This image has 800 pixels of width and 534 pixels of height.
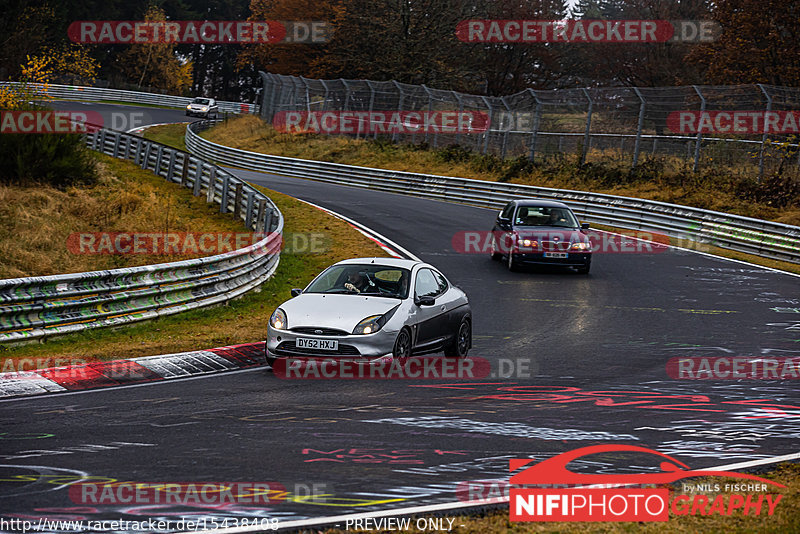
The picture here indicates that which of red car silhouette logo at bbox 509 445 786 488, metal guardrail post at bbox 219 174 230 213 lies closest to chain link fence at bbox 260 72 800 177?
metal guardrail post at bbox 219 174 230 213

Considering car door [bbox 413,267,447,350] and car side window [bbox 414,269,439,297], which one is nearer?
car door [bbox 413,267,447,350]

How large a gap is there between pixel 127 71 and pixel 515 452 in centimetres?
9765

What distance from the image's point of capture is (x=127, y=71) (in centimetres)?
9794

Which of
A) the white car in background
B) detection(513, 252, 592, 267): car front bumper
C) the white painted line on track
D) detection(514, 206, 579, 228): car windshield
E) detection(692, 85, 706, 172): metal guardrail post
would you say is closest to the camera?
the white painted line on track

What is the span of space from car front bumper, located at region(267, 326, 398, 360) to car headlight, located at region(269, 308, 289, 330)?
0.07 metres

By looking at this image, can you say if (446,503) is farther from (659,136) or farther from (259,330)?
(659,136)

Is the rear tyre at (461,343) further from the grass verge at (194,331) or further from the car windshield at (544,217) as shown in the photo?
the car windshield at (544,217)

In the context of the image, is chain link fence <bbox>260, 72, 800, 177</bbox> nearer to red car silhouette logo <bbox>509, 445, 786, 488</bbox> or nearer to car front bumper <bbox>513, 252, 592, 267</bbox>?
car front bumper <bbox>513, 252, 592, 267</bbox>

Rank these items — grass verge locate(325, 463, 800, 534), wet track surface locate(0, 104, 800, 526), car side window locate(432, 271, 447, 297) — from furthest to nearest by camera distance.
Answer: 1. car side window locate(432, 271, 447, 297)
2. wet track surface locate(0, 104, 800, 526)
3. grass verge locate(325, 463, 800, 534)

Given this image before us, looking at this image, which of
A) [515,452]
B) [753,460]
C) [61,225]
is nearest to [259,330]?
[515,452]

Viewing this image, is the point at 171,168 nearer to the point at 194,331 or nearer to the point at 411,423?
the point at 194,331

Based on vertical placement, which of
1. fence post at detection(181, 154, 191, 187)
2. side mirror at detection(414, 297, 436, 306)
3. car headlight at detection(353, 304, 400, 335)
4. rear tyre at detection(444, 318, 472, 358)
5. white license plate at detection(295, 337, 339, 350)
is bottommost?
rear tyre at detection(444, 318, 472, 358)

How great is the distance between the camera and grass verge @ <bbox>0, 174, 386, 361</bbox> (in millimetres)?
12016

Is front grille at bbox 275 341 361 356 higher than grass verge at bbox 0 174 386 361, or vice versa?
front grille at bbox 275 341 361 356
